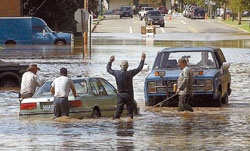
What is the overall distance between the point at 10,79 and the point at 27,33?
30.6 m

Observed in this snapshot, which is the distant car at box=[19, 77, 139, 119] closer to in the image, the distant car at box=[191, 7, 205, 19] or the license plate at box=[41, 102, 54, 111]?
the license plate at box=[41, 102, 54, 111]

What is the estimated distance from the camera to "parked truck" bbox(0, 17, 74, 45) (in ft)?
205

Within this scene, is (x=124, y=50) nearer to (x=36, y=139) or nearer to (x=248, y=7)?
(x=248, y=7)

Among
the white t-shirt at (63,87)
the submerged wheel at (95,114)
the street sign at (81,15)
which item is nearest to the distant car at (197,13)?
the street sign at (81,15)

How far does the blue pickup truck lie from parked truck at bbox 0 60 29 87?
7.27 metres

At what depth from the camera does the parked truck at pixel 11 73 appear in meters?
32.1

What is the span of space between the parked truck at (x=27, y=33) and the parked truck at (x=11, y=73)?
29993 millimetres

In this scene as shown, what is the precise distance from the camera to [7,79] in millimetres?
32656

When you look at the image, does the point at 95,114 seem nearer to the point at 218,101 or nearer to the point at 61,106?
the point at 61,106

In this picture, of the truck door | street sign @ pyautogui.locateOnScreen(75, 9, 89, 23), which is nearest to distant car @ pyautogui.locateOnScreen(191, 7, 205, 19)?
the truck door

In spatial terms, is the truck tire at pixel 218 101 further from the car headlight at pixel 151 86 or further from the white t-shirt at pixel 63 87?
the white t-shirt at pixel 63 87

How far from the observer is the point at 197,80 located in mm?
25188

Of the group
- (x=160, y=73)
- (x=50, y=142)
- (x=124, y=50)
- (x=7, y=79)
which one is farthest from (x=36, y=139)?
(x=124, y=50)

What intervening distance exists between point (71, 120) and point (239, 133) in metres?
4.05
